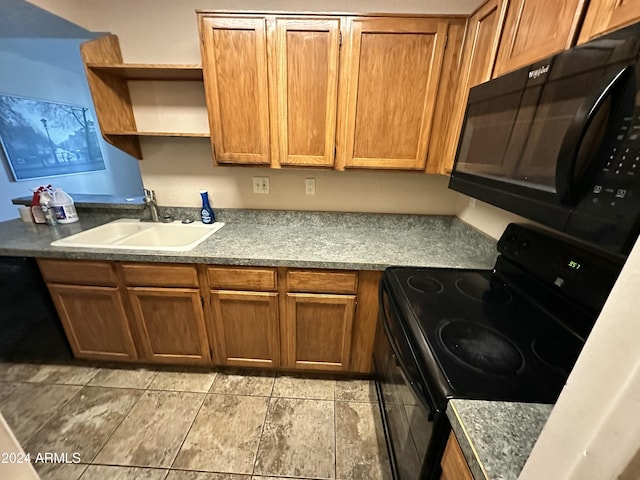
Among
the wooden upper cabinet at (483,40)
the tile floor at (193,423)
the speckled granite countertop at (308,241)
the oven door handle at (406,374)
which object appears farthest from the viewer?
the speckled granite countertop at (308,241)

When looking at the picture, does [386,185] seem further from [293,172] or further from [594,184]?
[594,184]

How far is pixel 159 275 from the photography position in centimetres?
145

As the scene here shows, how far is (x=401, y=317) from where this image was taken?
96 cm


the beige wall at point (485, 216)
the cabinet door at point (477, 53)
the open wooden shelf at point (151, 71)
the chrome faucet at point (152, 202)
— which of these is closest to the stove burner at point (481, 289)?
the beige wall at point (485, 216)

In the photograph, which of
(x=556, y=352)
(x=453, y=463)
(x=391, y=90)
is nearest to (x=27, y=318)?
(x=453, y=463)

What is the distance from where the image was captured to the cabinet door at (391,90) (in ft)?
4.21

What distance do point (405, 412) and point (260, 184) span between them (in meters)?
1.59

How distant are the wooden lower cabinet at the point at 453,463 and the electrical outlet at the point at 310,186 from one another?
1.54m

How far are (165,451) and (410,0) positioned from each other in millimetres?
2808

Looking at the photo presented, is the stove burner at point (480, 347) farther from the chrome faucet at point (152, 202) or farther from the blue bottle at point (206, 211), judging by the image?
the chrome faucet at point (152, 202)

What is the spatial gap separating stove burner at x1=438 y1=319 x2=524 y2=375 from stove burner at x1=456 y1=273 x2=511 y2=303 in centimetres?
22

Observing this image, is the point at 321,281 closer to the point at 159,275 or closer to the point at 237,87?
the point at 159,275

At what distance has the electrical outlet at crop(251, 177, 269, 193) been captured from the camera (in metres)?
1.86

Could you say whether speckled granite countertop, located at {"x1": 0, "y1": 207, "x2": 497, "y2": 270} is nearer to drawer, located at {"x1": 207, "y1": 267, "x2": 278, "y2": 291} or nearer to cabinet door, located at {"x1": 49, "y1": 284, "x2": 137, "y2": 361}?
drawer, located at {"x1": 207, "y1": 267, "x2": 278, "y2": 291}
